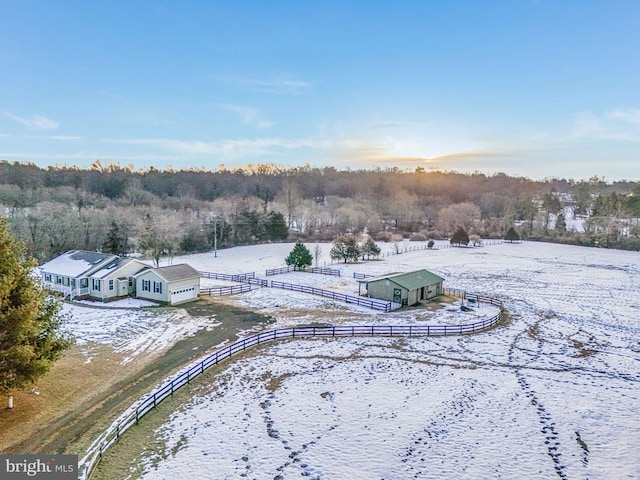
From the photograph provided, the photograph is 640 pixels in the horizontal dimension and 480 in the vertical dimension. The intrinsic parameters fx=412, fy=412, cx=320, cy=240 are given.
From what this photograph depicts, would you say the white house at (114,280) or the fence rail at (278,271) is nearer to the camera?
the white house at (114,280)

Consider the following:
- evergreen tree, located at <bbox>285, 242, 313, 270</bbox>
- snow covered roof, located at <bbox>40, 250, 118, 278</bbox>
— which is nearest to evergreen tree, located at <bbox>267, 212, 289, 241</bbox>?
evergreen tree, located at <bbox>285, 242, 313, 270</bbox>

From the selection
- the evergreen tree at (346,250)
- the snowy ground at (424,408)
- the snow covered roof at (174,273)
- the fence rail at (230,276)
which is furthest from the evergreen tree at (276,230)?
the snowy ground at (424,408)

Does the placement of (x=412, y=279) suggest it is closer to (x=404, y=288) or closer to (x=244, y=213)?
(x=404, y=288)

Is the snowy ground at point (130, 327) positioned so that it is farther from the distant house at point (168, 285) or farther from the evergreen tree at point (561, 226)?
the evergreen tree at point (561, 226)

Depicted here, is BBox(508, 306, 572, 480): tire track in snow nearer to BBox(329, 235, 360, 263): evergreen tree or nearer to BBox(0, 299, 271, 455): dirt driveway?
BBox(0, 299, 271, 455): dirt driveway

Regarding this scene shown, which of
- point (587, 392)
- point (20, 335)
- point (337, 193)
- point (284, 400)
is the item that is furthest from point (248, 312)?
point (337, 193)

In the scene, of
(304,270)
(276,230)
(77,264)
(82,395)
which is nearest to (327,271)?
(304,270)

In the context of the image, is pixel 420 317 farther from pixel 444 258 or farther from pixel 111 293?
pixel 444 258
